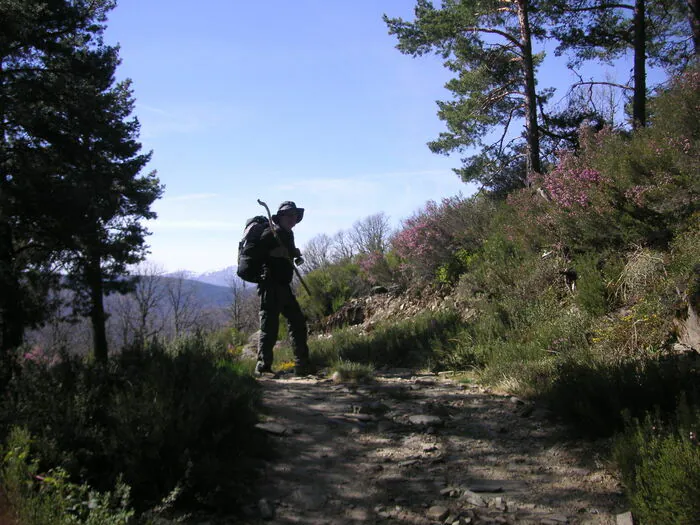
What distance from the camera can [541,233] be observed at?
29.7 feet

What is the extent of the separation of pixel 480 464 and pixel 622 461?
1.12m

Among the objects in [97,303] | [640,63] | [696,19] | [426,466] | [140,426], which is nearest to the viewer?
[140,426]

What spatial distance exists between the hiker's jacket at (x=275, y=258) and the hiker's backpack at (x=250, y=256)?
9 cm

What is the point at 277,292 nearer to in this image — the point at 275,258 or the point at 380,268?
the point at 275,258

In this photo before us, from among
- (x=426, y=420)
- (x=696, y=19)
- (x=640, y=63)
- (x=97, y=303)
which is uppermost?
(x=696, y=19)

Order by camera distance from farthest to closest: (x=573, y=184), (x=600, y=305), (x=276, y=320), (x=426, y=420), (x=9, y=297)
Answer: (x=9, y=297) → (x=573, y=184) → (x=276, y=320) → (x=600, y=305) → (x=426, y=420)

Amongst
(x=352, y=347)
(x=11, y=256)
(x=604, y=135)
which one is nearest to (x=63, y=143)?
(x=11, y=256)

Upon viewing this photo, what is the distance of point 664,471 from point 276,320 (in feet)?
18.6

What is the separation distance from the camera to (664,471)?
2.71 metres

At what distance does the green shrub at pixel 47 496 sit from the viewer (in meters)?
2.67

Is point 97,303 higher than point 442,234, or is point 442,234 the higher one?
point 442,234

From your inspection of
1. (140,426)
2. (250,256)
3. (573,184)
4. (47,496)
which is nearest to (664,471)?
(140,426)

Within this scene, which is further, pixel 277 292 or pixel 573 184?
pixel 573 184

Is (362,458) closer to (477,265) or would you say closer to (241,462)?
(241,462)
